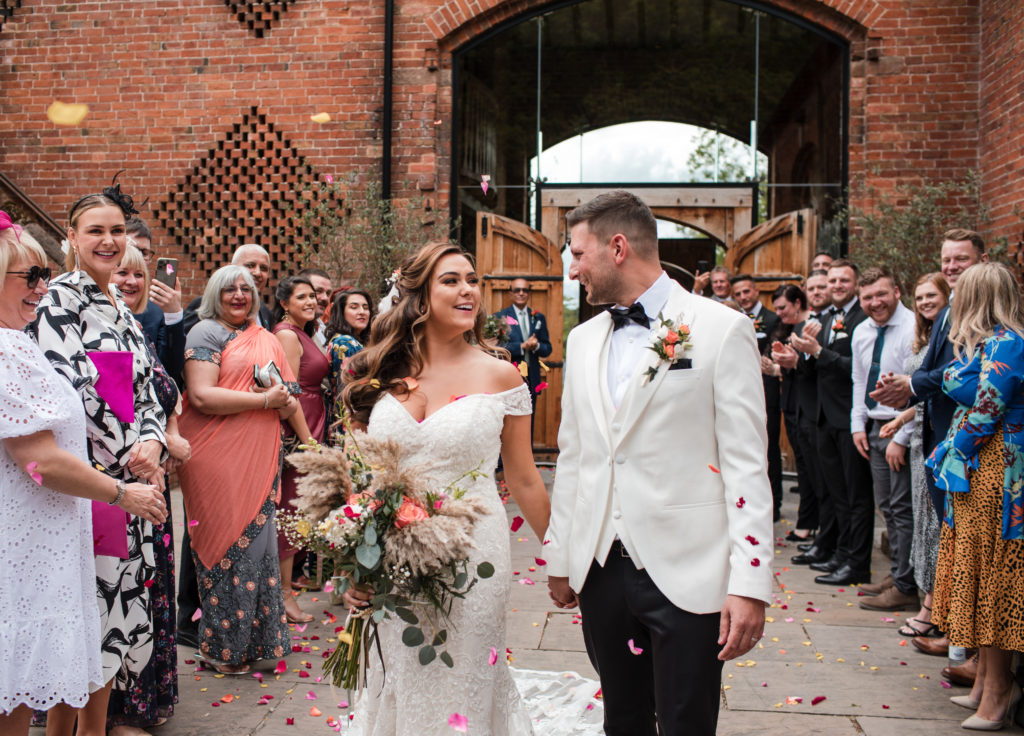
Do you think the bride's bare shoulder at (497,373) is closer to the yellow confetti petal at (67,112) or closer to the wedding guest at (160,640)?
the wedding guest at (160,640)

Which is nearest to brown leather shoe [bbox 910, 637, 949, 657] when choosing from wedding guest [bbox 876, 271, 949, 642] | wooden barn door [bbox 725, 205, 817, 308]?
wedding guest [bbox 876, 271, 949, 642]

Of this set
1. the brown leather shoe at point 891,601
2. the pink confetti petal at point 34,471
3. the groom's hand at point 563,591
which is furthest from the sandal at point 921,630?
the pink confetti petal at point 34,471

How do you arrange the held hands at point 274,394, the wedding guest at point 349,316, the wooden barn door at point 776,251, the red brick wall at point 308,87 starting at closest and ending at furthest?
the held hands at point 274,394 → the wedding guest at point 349,316 → the red brick wall at point 308,87 → the wooden barn door at point 776,251

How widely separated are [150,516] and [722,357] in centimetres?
204

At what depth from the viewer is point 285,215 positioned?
1045cm

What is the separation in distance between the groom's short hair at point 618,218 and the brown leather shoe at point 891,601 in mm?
3970

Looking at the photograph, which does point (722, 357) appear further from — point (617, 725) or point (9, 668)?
point (9, 668)

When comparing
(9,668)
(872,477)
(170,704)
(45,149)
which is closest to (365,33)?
(45,149)

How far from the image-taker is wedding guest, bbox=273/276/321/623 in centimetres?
532

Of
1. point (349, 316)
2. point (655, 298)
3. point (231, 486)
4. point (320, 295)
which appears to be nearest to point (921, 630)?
point (655, 298)

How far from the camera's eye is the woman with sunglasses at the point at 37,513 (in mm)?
2705

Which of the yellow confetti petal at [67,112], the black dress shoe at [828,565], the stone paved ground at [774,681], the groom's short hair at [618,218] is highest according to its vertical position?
the yellow confetti petal at [67,112]

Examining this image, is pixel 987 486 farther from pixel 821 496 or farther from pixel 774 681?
pixel 821 496

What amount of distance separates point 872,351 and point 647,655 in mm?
3892
